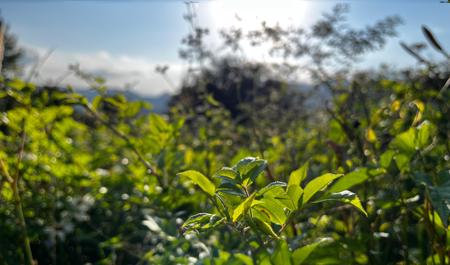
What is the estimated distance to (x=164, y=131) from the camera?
178 centimetres

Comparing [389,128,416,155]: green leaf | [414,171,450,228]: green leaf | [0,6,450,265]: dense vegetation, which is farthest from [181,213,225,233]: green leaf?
[389,128,416,155]: green leaf

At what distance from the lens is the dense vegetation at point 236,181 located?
880mm

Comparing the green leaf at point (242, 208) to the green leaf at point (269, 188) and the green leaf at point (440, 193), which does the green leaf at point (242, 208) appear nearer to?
the green leaf at point (269, 188)

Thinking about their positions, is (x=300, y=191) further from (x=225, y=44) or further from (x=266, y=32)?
(x=225, y=44)

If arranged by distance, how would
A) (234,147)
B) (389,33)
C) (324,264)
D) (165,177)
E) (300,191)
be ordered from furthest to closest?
(234,147) < (389,33) < (165,177) < (324,264) < (300,191)

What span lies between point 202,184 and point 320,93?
2489 millimetres

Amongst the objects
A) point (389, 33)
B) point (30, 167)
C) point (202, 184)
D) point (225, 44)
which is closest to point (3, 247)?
point (30, 167)

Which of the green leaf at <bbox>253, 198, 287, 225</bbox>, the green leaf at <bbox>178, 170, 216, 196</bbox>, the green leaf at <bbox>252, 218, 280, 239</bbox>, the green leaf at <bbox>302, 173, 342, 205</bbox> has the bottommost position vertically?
the green leaf at <bbox>252, 218, 280, 239</bbox>

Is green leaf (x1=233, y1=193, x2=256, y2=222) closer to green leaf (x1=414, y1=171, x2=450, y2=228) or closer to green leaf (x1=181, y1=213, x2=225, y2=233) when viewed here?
green leaf (x1=181, y1=213, x2=225, y2=233)

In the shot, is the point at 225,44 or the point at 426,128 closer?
the point at 426,128

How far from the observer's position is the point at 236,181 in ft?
2.36

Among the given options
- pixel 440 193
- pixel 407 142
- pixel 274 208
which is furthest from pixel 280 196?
pixel 407 142

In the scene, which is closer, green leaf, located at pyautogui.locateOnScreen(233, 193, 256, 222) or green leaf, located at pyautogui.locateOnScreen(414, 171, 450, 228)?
green leaf, located at pyautogui.locateOnScreen(233, 193, 256, 222)

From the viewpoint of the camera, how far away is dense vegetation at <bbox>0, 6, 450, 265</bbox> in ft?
2.89
